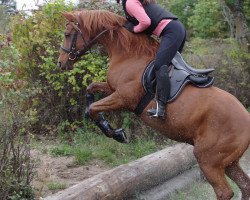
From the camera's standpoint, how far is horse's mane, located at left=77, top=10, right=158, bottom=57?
6.78 metres

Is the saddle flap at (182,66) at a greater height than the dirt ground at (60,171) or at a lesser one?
greater

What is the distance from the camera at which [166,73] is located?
253 inches

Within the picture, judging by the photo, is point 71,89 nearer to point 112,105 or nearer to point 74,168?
point 74,168

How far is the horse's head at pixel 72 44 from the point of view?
6.86 metres

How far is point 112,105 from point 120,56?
0.69m

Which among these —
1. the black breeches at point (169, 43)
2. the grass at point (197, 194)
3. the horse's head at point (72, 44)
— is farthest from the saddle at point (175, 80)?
the grass at point (197, 194)

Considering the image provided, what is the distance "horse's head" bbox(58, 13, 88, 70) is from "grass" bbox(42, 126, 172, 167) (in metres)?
2.24

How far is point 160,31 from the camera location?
6668 mm

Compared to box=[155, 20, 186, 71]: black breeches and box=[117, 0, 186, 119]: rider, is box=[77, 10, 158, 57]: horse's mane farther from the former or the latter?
box=[155, 20, 186, 71]: black breeches

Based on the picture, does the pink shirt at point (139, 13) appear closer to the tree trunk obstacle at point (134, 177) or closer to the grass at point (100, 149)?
the tree trunk obstacle at point (134, 177)

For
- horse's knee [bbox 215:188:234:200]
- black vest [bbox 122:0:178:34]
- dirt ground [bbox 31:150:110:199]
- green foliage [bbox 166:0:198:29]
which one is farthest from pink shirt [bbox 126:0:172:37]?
green foliage [bbox 166:0:198:29]

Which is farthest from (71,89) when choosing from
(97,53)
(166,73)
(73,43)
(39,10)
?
(166,73)

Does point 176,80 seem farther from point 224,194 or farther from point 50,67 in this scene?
point 50,67

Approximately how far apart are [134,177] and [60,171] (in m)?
1.38
